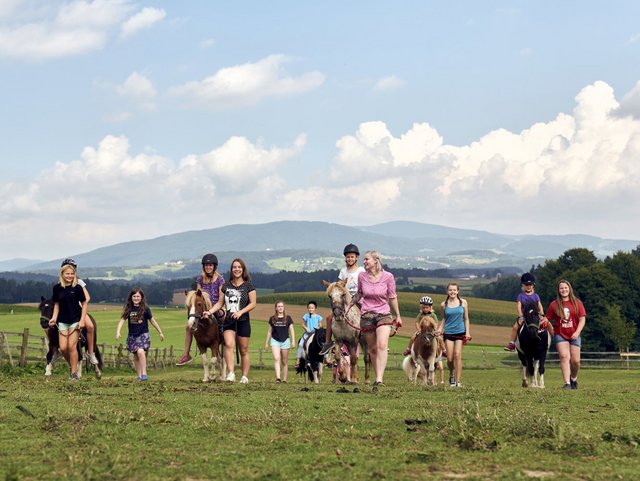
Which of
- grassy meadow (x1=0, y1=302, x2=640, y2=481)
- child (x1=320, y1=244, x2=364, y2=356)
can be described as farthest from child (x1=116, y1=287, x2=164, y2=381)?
grassy meadow (x1=0, y1=302, x2=640, y2=481)

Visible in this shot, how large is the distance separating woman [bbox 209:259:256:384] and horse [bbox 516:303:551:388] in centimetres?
510

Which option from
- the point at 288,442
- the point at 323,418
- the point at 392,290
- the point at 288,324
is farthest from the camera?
the point at 288,324

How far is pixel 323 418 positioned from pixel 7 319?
84.9 metres

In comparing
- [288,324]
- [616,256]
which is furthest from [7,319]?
[288,324]

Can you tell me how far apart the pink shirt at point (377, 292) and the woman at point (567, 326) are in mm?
3247

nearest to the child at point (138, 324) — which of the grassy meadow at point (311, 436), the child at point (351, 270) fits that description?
the child at point (351, 270)

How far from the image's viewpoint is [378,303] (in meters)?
14.2

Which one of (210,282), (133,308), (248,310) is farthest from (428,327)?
(133,308)

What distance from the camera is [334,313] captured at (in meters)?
15.0

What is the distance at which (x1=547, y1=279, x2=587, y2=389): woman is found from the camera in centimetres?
1519

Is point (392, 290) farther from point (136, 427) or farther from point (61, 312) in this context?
point (136, 427)

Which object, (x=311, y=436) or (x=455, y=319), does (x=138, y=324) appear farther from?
(x=311, y=436)

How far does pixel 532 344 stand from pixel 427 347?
2372 millimetres

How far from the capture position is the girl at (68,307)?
14898 millimetres
